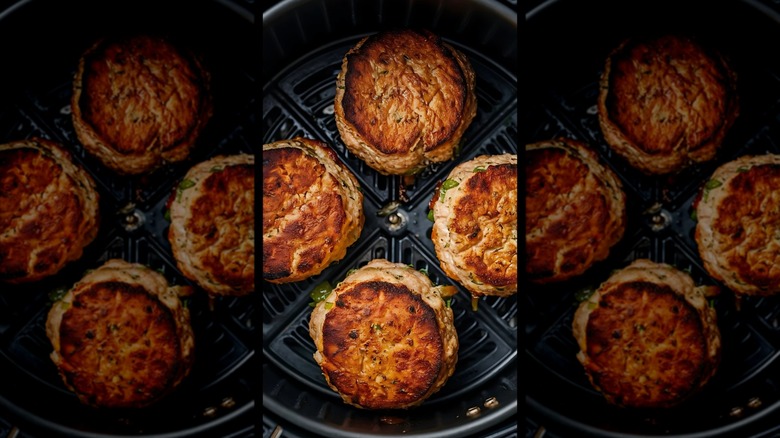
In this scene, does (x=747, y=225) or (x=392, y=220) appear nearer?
(x=747, y=225)

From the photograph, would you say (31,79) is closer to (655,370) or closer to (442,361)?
(442,361)

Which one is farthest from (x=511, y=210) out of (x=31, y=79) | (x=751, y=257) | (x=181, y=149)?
(x=31, y=79)

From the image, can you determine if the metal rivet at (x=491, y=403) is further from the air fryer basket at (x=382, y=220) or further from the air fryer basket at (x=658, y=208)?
the air fryer basket at (x=658, y=208)

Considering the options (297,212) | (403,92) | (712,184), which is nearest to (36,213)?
(297,212)

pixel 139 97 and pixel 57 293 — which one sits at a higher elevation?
pixel 139 97

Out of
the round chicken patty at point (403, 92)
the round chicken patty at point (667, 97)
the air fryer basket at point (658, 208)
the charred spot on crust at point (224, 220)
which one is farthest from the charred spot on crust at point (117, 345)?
the round chicken patty at point (667, 97)

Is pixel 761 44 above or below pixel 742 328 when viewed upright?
above

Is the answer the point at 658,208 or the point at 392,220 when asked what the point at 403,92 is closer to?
the point at 392,220
